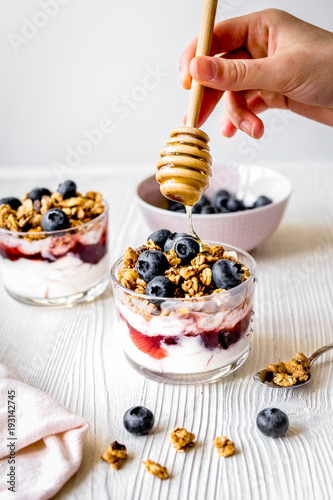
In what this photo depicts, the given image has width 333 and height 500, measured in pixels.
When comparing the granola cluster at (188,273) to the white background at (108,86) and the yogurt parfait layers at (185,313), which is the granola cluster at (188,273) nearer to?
the yogurt parfait layers at (185,313)

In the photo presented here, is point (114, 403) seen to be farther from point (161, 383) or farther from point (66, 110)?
point (66, 110)

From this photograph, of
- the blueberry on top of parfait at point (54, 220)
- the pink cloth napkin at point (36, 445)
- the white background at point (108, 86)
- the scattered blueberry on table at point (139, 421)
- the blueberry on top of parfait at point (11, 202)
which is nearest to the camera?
the pink cloth napkin at point (36, 445)

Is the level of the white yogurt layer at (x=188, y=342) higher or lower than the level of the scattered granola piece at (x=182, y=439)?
higher

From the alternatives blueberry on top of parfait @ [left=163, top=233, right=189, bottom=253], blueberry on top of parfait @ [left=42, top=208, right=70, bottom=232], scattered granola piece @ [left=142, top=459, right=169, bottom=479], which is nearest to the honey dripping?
blueberry on top of parfait @ [left=163, top=233, right=189, bottom=253]

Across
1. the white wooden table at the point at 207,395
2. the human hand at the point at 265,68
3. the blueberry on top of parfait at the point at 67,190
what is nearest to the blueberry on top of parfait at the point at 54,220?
the blueberry on top of parfait at the point at 67,190

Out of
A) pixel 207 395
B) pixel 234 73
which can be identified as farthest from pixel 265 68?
pixel 207 395

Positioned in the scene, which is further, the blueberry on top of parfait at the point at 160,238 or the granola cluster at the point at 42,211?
the granola cluster at the point at 42,211

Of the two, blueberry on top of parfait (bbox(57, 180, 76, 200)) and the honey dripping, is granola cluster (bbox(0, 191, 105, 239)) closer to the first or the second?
blueberry on top of parfait (bbox(57, 180, 76, 200))
